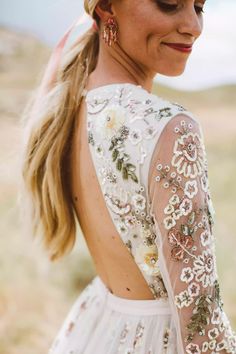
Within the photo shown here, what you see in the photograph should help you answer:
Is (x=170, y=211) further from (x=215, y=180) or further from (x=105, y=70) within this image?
(x=215, y=180)

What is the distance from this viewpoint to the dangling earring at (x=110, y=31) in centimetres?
158

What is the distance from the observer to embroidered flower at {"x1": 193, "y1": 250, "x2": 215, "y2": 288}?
1.36 metres

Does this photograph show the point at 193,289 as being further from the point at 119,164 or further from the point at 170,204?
the point at 119,164

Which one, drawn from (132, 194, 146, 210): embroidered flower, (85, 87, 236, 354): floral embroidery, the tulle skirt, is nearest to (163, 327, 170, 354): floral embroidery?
the tulle skirt

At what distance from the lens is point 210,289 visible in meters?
1.39

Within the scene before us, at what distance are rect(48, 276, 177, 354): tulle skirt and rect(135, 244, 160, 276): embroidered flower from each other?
108 millimetres

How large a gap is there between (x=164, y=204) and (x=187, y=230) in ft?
0.23

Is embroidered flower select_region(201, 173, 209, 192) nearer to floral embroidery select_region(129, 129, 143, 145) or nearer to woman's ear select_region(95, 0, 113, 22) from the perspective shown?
floral embroidery select_region(129, 129, 143, 145)

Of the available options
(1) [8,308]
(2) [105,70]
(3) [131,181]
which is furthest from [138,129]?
(1) [8,308]

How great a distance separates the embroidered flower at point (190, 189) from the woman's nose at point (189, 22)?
1.30 ft

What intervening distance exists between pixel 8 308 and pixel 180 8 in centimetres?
350

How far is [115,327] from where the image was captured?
1.66m

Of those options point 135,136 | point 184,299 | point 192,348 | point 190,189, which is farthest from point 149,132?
point 192,348

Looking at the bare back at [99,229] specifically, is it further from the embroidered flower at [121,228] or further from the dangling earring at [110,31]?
the dangling earring at [110,31]
